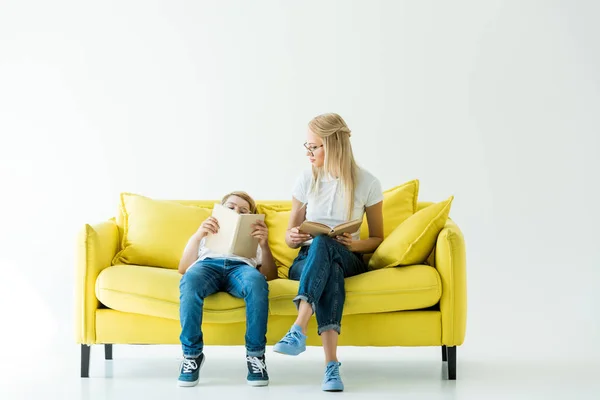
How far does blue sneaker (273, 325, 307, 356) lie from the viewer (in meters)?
3.06

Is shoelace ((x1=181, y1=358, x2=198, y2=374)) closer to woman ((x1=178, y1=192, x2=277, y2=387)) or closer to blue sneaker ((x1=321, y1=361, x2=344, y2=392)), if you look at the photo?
woman ((x1=178, y1=192, x2=277, y2=387))

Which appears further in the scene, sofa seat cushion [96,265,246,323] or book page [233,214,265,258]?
book page [233,214,265,258]

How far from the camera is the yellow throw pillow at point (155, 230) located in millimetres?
3803

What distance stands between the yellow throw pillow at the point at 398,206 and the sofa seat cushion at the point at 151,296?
0.81 meters

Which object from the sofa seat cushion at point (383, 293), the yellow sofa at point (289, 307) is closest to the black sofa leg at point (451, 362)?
the yellow sofa at point (289, 307)

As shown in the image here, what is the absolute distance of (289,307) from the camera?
3344mm

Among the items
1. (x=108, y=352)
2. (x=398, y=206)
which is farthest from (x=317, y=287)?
(x=108, y=352)

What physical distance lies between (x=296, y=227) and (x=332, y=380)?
2.28 feet

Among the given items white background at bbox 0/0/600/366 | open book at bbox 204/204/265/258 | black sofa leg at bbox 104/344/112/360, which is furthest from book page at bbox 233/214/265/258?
white background at bbox 0/0/600/366

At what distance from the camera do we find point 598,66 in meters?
4.77

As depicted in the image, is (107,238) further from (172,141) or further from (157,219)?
(172,141)

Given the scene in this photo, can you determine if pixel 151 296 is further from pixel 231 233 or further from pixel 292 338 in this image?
pixel 292 338

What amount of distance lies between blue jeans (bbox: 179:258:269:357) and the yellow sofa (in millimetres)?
75

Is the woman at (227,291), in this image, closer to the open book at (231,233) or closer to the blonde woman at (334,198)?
the open book at (231,233)
